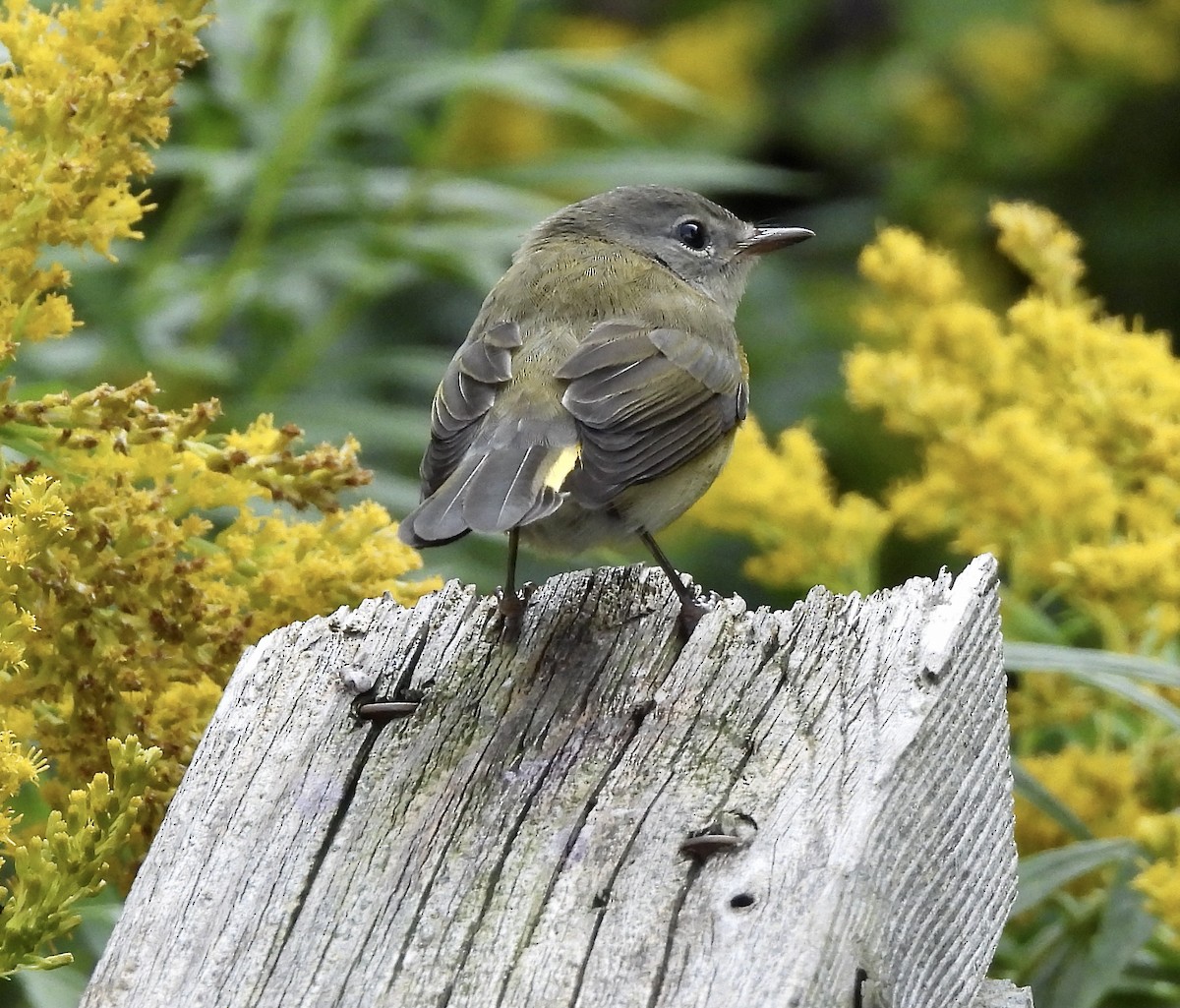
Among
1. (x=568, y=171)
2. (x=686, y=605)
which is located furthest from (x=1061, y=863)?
(x=568, y=171)

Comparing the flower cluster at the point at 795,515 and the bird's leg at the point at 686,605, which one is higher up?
the flower cluster at the point at 795,515

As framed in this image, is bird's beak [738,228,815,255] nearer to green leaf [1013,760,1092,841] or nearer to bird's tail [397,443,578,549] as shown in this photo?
bird's tail [397,443,578,549]

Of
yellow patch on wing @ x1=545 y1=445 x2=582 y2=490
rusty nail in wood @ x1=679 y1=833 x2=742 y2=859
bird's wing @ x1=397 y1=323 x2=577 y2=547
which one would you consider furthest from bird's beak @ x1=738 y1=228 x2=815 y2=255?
rusty nail in wood @ x1=679 y1=833 x2=742 y2=859

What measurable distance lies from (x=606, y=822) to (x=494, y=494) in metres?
0.67

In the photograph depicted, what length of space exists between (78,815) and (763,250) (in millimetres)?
2400

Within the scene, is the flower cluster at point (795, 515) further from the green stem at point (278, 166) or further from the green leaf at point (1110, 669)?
the green stem at point (278, 166)

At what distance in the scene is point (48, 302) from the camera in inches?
104

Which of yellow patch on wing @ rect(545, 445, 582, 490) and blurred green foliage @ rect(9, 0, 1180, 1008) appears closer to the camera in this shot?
yellow patch on wing @ rect(545, 445, 582, 490)

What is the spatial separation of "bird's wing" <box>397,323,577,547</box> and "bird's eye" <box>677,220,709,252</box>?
882 millimetres

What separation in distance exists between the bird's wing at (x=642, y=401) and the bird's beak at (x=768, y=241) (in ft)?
2.08

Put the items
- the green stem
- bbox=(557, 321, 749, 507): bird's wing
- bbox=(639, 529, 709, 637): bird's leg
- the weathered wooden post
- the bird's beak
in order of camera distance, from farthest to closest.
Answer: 1. the green stem
2. the bird's beak
3. bbox=(557, 321, 749, 507): bird's wing
4. bbox=(639, 529, 709, 637): bird's leg
5. the weathered wooden post

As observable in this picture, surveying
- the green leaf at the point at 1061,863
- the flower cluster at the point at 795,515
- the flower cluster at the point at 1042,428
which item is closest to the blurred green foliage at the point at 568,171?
the green leaf at the point at 1061,863

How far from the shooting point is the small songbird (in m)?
2.64

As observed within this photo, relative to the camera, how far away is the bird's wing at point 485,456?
8.21 feet
